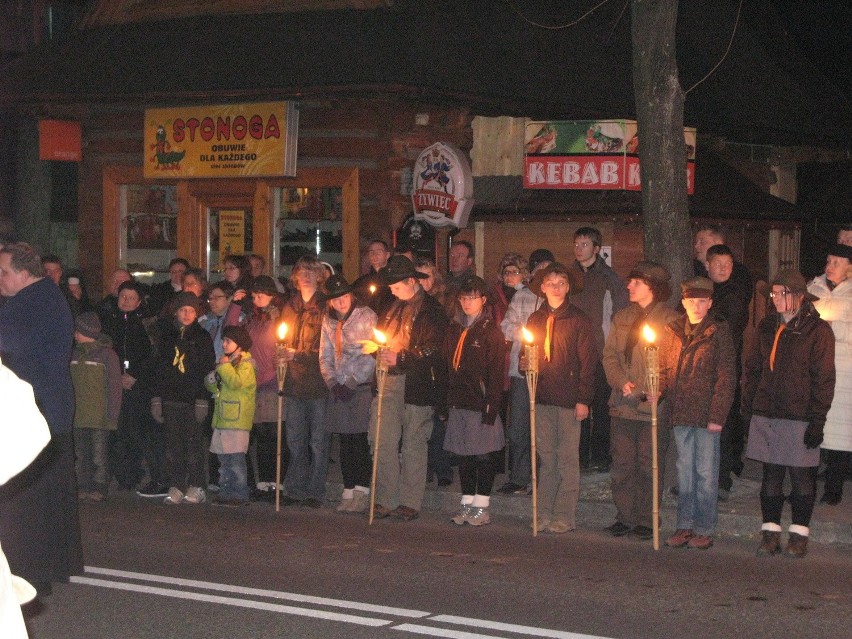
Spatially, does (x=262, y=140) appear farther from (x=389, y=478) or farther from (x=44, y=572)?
(x=44, y=572)

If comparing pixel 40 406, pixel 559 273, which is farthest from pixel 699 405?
pixel 40 406

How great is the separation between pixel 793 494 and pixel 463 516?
8.31 feet

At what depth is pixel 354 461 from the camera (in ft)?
38.4

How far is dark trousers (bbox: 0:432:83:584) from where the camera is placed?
825 centimetres

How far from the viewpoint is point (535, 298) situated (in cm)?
1194

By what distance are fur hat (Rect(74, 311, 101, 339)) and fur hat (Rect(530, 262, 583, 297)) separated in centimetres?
372

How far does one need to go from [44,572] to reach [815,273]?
13.8 metres

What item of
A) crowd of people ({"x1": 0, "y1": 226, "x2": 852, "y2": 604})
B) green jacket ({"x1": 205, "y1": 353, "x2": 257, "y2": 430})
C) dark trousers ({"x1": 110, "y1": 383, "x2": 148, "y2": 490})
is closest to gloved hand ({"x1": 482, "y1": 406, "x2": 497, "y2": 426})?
crowd of people ({"x1": 0, "y1": 226, "x2": 852, "y2": 604})

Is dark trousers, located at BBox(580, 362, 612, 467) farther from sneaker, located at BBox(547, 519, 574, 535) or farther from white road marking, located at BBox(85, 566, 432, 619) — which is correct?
white road marking, located at BBox(85, 566, 432, 619)

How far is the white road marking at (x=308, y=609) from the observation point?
7.62m

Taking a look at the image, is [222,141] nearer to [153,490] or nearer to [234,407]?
[153,490]

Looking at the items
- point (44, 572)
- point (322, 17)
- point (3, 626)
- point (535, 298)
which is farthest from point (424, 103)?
point (3, 626)

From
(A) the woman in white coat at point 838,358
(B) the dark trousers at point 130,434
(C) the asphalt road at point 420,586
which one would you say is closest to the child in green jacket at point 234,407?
(C) the asphalt road at point 420,586

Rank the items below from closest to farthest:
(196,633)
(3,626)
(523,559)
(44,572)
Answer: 1. (3,626)
2. (196,633)
3. (44,572)
4. (523,559)
